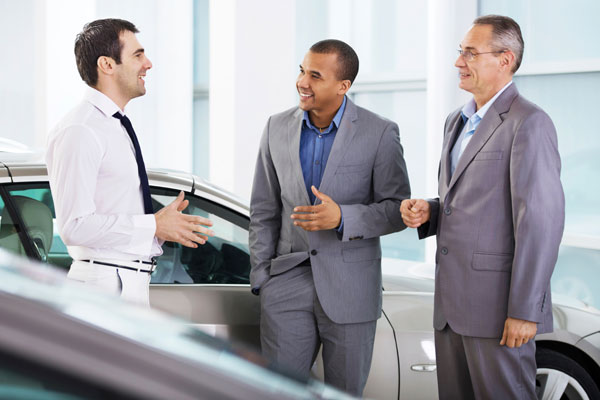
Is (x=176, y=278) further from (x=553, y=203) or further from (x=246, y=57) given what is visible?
(x=246, y=57)

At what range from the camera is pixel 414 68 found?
282 inches

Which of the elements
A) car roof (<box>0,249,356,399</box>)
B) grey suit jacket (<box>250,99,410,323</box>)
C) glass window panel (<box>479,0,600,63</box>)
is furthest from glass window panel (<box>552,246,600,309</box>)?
car roof (<box>0,249,356,399</box>)

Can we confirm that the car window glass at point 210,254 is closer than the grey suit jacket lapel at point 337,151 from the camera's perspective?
No

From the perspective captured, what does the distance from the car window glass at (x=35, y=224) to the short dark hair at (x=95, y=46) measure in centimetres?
55

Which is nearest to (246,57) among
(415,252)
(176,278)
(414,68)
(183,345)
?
(414,68)

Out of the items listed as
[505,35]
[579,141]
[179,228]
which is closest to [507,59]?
[505,35]

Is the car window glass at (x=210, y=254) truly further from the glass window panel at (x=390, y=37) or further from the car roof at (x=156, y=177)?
the glass window panel at (x=390, y=37)

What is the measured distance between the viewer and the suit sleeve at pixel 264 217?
9.78ft

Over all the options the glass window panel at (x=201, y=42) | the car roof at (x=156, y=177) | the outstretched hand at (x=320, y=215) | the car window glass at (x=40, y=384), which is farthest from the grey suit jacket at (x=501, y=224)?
the glass window panel at (x=201, y=42)

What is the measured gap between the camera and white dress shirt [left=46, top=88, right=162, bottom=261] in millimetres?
2361

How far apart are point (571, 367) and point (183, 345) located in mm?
2728

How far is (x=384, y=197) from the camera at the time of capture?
9.55ft

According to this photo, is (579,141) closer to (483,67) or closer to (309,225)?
(483,67)

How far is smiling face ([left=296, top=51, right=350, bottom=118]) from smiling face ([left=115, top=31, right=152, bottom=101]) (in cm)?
66
